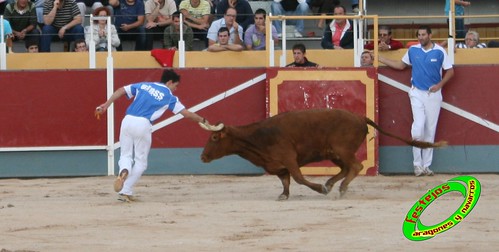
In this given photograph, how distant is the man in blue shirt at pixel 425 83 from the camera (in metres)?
17.5

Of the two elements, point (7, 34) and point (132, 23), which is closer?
point (7, 34)

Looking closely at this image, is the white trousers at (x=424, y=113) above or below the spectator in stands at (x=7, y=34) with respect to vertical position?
below

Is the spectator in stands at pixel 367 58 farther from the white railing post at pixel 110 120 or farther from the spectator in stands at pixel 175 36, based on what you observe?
the white railing post at pixel 110 120

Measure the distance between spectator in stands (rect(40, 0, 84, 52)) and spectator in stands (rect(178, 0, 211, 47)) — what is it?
4.96 feet

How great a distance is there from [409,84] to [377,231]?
5901mm

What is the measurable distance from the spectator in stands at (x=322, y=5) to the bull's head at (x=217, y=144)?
5.45 m

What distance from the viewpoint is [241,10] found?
20141mm

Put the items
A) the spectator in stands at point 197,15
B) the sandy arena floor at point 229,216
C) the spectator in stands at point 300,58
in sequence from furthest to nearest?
the spectator in stands at point 197,15, the spectator in stands at point 300,58, the sandy arena floor at point 229,216

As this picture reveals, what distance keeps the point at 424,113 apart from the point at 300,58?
5.66ft

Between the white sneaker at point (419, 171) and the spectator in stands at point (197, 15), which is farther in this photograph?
the spectator in stands at point (197, 15)

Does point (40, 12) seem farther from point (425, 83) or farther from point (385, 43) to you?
point (425, 83)

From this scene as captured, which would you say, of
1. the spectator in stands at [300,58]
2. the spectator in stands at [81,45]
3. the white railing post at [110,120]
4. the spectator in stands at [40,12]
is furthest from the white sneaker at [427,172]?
the spectator in stands at [40,12]

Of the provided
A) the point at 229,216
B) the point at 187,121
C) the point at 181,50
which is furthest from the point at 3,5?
the point at 229,216

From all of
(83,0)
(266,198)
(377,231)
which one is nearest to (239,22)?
(83,0)
